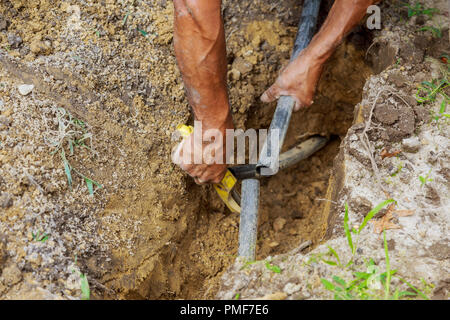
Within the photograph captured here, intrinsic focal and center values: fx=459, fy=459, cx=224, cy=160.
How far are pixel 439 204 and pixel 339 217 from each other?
0.42m

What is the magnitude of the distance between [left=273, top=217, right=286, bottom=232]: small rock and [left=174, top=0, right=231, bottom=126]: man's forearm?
1.01 m

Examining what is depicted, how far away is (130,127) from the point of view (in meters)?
2.39

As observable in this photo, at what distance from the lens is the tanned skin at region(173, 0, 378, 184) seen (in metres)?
1.86

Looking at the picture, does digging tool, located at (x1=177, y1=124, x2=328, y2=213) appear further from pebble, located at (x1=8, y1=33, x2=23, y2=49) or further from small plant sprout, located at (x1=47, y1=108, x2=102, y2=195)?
pebble, located at (x1=8, y1=33, x2=23, y2=49)

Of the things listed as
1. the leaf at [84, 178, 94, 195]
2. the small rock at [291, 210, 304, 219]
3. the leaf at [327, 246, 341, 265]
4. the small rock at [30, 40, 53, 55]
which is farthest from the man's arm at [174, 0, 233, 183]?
the small rock at [291, 210, 304, 219]

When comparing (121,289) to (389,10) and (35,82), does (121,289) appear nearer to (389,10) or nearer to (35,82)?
(35,82)

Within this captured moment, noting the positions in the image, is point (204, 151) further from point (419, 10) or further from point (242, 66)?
point (419, 10)

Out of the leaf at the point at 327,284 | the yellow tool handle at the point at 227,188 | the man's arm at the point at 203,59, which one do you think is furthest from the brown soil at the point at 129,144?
the leaf at the point at 327,284

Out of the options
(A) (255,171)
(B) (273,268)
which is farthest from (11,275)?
(A) (255,171)

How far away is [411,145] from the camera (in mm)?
2111

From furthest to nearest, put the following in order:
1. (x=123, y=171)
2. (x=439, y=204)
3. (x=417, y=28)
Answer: (x=417, y=28) < (x=123, y=171) < (x=439, y=204)

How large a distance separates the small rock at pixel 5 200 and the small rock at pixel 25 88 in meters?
0.52

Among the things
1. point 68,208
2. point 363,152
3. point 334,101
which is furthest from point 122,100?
point 334,101

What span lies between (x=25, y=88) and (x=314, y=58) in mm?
1392
